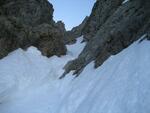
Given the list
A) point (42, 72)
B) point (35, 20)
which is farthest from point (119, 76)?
point (35, 20)

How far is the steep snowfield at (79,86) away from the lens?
46.8 ft

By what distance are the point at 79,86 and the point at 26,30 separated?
26.6 meters

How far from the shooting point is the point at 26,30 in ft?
155

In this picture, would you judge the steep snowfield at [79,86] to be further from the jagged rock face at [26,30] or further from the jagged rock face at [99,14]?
the jagged rock face at [99,14]

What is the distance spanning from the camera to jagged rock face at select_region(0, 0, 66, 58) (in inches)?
1702

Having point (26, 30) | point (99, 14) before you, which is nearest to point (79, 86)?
point (26, 30)

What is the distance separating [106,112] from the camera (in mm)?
14570

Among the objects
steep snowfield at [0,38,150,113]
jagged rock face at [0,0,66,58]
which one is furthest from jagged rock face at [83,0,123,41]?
steep snowfield at [0,38,150,113]

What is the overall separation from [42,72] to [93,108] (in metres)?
22.5

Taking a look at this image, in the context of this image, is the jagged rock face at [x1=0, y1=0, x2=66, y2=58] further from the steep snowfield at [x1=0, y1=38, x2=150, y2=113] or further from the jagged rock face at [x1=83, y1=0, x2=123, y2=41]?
the jagged rock face at [x1=83, y1=0, x2=123, y2=41]

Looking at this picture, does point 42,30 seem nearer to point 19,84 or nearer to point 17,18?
point 17,18

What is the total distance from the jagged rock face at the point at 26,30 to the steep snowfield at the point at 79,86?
2.77 m

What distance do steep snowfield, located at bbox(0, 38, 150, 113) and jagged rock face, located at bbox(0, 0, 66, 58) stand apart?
2772mm

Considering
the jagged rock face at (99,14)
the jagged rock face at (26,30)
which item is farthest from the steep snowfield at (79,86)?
the jagged rock face at (99,14)
